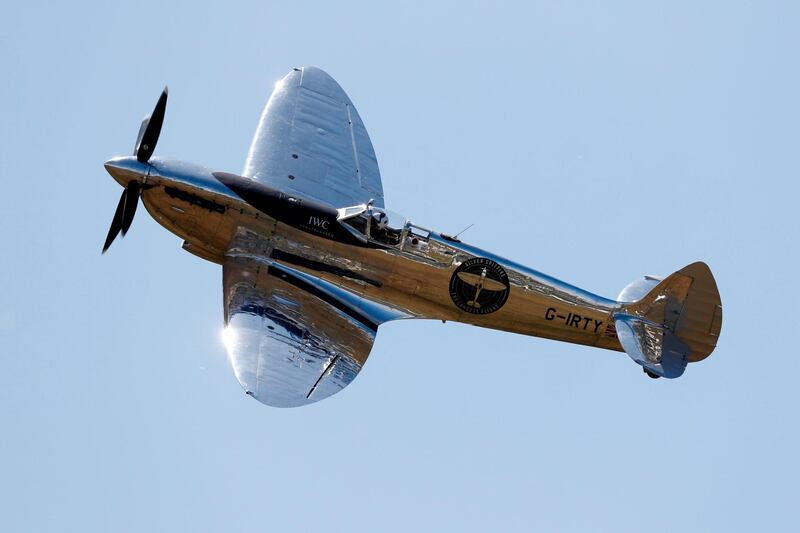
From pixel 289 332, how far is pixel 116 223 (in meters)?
3.64

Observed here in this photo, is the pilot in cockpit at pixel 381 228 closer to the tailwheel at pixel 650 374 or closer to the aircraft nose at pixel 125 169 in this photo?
the aircraft nose at pixel 125 169

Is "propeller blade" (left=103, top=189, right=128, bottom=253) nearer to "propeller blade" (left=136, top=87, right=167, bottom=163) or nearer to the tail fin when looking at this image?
"propeller blade" (left=136, top=87, right=167, bottom=163)

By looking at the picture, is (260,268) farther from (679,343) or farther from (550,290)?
(679,343)

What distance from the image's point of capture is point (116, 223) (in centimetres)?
2500

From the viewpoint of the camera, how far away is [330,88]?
95.2 ft

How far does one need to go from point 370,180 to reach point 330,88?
8.30ft

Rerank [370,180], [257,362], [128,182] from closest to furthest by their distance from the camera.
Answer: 1. [257,362]
2. [128,182]
3. [370,180]

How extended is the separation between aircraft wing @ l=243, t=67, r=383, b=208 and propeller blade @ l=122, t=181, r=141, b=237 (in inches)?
86.7

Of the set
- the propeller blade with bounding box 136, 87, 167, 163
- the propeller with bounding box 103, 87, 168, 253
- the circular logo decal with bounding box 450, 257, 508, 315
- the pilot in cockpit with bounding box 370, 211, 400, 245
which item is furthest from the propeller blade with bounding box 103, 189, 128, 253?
the circular logo decal with bounding box 450, 257, 508, 315

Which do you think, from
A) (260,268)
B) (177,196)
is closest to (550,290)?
(260,268)

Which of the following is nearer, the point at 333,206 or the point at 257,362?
the point at 257,362

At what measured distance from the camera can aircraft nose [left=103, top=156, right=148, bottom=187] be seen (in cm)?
2469

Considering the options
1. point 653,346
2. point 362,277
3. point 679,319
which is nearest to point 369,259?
point 362,277

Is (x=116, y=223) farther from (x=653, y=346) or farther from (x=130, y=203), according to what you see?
(x=653, y=346)
